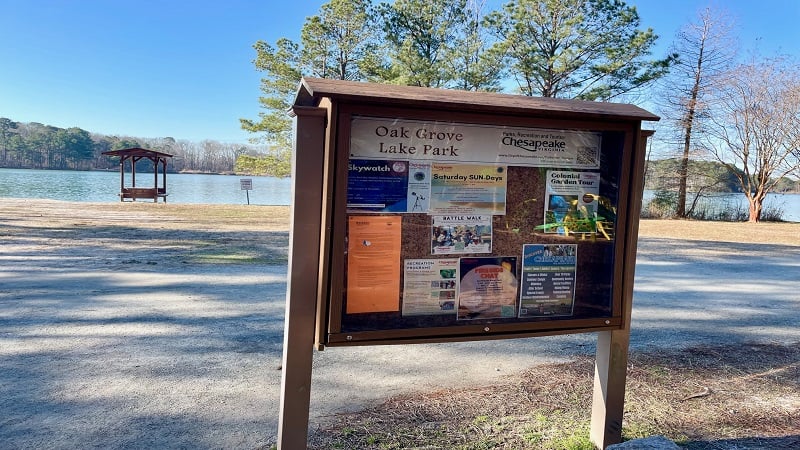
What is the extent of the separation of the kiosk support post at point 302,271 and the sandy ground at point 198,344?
1.66ft

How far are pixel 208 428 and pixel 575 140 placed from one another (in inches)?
91.7

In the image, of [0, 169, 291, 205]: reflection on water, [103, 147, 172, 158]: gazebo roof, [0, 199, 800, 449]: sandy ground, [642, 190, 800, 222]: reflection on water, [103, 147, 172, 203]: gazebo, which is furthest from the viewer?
[0, 169, 291, 205]: reflection on water

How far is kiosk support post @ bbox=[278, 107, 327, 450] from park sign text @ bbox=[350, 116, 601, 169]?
18 centimetres

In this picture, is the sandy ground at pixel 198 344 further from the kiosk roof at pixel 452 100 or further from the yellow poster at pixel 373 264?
the kiosk roof at pixel 452 100

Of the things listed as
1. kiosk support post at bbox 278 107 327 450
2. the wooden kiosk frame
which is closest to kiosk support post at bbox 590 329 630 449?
the wooden kiosk frame

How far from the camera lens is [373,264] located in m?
2.29

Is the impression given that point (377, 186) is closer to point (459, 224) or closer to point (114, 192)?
point (459, 224)

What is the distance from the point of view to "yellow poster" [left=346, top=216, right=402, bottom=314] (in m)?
2.25

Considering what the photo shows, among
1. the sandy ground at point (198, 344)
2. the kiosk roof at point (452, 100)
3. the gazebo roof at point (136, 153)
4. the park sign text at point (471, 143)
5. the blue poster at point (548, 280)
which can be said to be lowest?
the sandy ground at point (198, 344)

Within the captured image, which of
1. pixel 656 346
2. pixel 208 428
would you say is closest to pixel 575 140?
pixel 208 428

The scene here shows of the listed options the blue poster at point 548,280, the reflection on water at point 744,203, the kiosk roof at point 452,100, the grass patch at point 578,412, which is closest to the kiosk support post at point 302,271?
the kiosk roof at point 452,100

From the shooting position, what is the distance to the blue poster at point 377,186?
7.32 feet

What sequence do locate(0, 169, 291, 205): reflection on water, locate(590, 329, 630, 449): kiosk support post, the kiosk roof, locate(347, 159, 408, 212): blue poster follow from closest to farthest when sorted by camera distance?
the kiosk roof
locate(347, 159, 408, 212): blue poster
locate(590, 329, 630, 449): kiosk support post
locate(0, 169, 291, 205): reflection on water

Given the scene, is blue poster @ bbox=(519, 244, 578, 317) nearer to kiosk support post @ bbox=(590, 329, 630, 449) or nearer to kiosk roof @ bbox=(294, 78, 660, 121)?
kiosk support post @ bbox=(590, 329, 630, 449)
